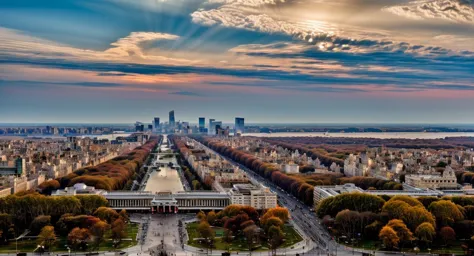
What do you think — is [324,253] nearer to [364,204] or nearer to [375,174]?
[364,204]

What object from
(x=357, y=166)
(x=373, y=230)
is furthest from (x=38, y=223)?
(x=357, y=166)

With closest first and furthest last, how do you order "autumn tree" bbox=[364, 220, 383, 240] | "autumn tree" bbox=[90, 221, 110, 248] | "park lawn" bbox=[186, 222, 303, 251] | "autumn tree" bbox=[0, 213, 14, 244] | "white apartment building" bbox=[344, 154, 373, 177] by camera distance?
1. "park lawn" bbox=[186, 222, 303, 251]
2. "autumn tree" bbox=[90, 221, 110, 248]
3. "autumn tree" bbox=[0, 213, 14, 244]
4. "autumn tree" bbox=[364, 220, 383, 240]
5. "white apartment building" bbox=[344, 154, 373, 177]

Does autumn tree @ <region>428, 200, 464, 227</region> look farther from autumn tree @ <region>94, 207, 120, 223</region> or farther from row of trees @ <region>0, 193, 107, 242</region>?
row of trees @ <region>0, 193, 107, 242</region>

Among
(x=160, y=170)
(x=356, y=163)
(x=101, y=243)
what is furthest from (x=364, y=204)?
(x=160, y=170)

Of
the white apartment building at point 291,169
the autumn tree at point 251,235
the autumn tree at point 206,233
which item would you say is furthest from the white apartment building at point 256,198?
the white apartment building at point 291,169

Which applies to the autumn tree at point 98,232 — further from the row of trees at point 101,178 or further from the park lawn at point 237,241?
the row of trees at point 101,178

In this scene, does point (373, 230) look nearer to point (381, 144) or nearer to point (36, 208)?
point (36, 208)

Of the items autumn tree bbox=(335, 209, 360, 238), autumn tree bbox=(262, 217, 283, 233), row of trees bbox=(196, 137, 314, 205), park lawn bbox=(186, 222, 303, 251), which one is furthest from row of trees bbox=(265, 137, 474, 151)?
autumn tree bbox=(262, 217, 283, 233)
